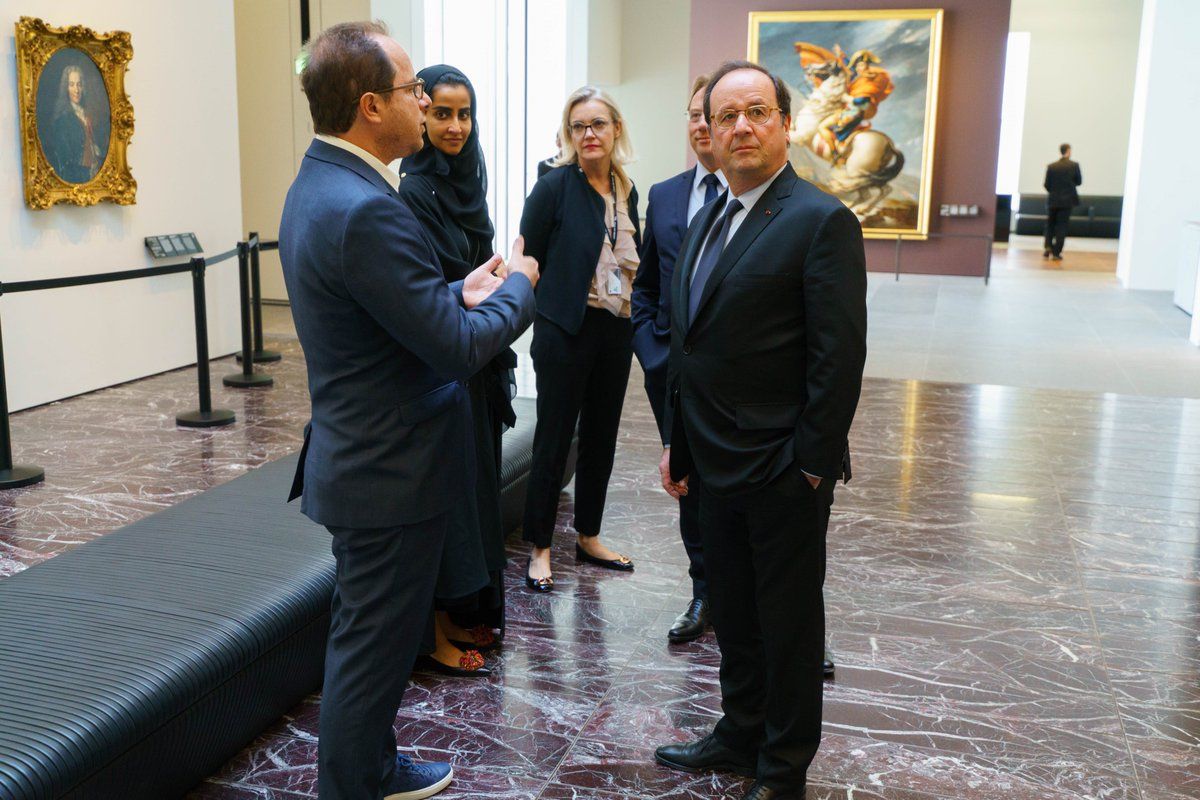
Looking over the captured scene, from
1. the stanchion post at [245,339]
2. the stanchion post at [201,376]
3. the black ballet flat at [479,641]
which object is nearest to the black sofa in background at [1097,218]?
the stanchion post at [245,339]

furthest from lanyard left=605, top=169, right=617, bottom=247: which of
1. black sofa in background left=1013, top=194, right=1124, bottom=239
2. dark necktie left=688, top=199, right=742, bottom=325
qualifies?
black sofa in background left=1013, top=194, right=1124, bottom=239

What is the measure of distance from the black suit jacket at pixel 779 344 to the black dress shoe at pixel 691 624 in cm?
134

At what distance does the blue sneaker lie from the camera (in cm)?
296

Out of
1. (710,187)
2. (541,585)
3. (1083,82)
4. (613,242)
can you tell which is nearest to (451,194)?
(710,187)

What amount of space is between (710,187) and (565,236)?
65 cm

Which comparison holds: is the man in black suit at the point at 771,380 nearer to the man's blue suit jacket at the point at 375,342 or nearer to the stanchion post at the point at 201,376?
the man's blue suit jacket at the point at 375,342

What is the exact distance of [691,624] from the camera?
160 inches

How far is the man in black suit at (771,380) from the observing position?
2619mm

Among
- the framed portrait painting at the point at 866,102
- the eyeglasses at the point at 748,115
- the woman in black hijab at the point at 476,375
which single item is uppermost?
the framed portrait painting at the point at 866,102

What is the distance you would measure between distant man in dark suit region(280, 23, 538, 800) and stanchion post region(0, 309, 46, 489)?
3942 mm

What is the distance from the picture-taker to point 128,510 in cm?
534

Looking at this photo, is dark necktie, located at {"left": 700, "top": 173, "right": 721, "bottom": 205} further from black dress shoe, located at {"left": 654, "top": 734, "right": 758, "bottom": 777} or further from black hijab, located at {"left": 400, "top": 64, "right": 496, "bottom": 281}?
black dress shoe, located at {"left": 654, "top": 734, "right": 758, "bottom": 777}

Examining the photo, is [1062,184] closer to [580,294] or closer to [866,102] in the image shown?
[866,102]

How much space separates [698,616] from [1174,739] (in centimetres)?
157
